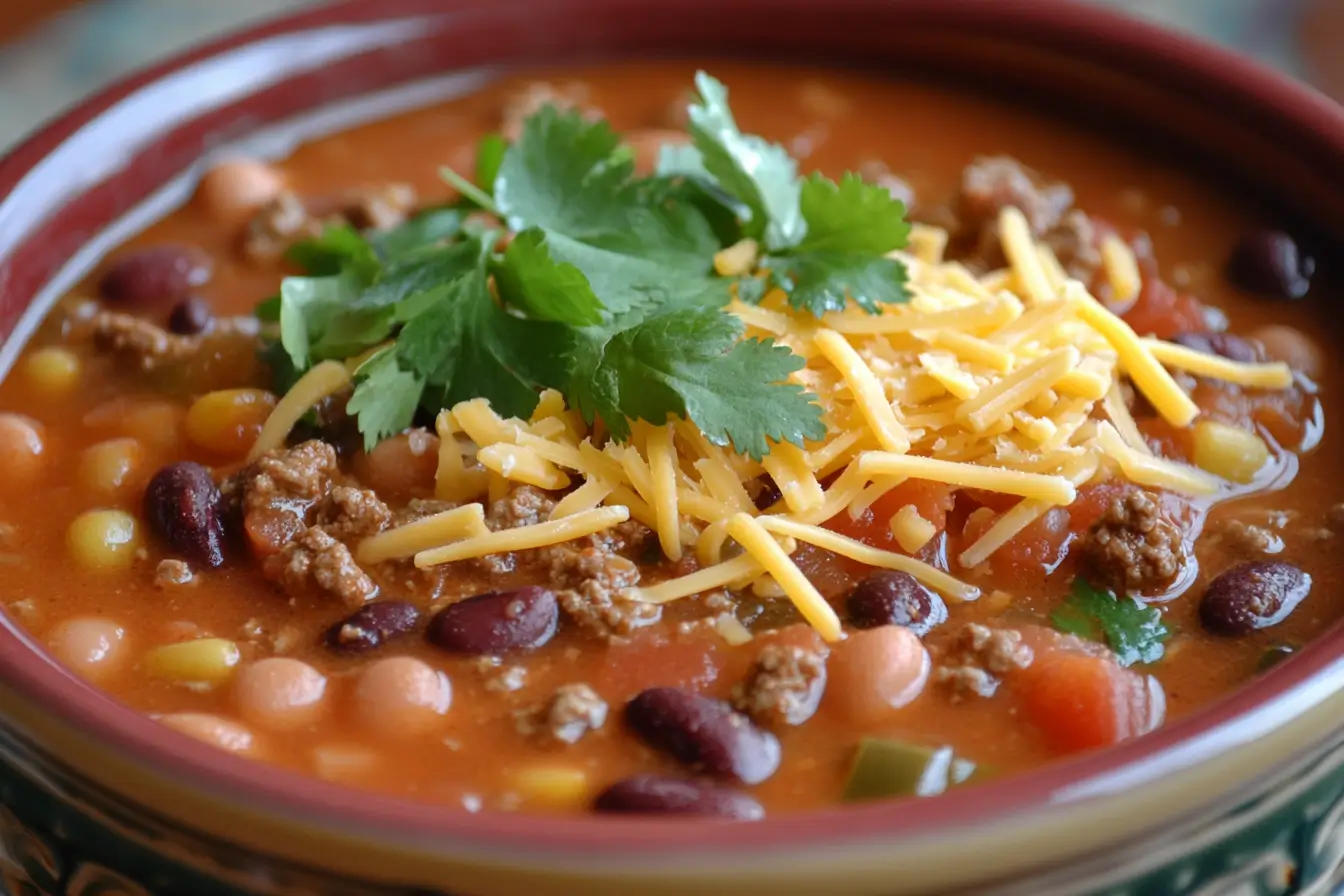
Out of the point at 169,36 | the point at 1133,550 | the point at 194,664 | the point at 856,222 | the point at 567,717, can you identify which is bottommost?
the point at 567,717

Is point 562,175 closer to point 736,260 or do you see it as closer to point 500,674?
point 736,260

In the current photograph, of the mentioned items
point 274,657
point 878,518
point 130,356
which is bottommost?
point 274,657

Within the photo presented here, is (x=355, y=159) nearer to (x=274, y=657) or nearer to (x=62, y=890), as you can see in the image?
(x=274, y=657)

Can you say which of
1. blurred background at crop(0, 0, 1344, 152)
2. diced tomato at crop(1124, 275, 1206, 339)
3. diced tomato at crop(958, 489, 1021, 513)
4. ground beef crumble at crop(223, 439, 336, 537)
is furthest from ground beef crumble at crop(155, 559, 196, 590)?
blurred background at crop(0, 0, 1344, 152)

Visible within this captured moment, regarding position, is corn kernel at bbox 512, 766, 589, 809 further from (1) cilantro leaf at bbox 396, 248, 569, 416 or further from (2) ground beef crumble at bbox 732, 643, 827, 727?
(1) cilantro leaf at bbox 396, 248, 569, 416

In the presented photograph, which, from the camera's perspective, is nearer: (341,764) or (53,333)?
(341,764)

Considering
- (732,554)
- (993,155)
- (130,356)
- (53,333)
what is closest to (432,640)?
(732,554)

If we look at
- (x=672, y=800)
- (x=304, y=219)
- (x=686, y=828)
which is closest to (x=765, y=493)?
(x=672, y=800)
